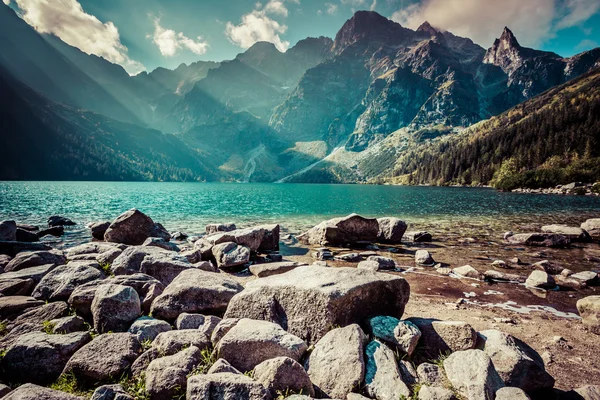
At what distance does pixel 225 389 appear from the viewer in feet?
14.9

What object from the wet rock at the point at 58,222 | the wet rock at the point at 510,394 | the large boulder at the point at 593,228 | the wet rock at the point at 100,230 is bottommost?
the wet rock at the point at 58,222

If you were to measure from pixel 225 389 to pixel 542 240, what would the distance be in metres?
30.4

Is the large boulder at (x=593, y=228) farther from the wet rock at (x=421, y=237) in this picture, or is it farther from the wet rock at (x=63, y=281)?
the wet rock at (x=63, y=281)

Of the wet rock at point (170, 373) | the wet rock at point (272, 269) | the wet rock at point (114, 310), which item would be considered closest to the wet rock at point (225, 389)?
the wet rock at point (170, 373)

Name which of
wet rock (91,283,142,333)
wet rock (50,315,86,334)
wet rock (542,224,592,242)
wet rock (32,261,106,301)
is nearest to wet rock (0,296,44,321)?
wet rock (32,261,106,301)

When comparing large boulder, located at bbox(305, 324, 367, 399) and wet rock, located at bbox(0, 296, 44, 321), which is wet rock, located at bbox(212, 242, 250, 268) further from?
large boulder, located at bbox(305, 324, 367, 399)

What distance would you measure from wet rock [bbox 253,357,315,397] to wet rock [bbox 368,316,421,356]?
2.34 metres

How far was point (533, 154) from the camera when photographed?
14988 centimetres

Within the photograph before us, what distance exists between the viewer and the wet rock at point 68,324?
7.24 metres

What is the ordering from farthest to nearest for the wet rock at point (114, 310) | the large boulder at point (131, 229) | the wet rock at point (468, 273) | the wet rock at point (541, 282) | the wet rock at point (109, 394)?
the large boulder at point (131, 229)
the wet rock at point (468, 273)
the wet rock at point (541, 282)
the wet rock at point (114, 310)
the wet rock at point (109, 394)

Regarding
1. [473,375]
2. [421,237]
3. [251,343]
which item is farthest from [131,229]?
[421,237]

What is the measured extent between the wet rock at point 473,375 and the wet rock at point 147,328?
23.8ft

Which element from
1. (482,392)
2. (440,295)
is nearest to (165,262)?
(482,392)

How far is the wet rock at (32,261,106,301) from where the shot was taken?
931cm
